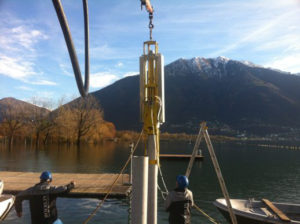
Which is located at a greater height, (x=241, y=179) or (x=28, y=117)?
(x=28, y=117)

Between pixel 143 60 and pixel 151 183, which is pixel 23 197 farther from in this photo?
pixel 143 60

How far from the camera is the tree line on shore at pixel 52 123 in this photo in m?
62.6

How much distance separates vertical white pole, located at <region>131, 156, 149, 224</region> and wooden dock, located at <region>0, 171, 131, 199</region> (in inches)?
304

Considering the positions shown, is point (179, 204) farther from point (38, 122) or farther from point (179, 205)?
point (38, 122)

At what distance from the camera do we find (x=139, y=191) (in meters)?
5.54

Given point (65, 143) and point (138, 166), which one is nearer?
point (138, 166)

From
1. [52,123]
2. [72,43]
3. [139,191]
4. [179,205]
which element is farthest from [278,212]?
[52,123]

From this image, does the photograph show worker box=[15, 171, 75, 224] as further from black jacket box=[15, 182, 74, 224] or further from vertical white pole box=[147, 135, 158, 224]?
vertical white pole box=[147, 135, 158, 224]

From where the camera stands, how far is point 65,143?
6406cm

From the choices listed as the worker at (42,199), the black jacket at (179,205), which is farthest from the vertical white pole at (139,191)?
the worker at (42,199)

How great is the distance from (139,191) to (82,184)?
10.3 m

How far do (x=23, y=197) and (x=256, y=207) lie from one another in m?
9.64

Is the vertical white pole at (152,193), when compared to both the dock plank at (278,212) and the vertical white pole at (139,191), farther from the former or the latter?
the dock plank at (278,212)

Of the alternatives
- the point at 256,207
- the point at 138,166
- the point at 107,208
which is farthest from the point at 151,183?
the point at 107,208
